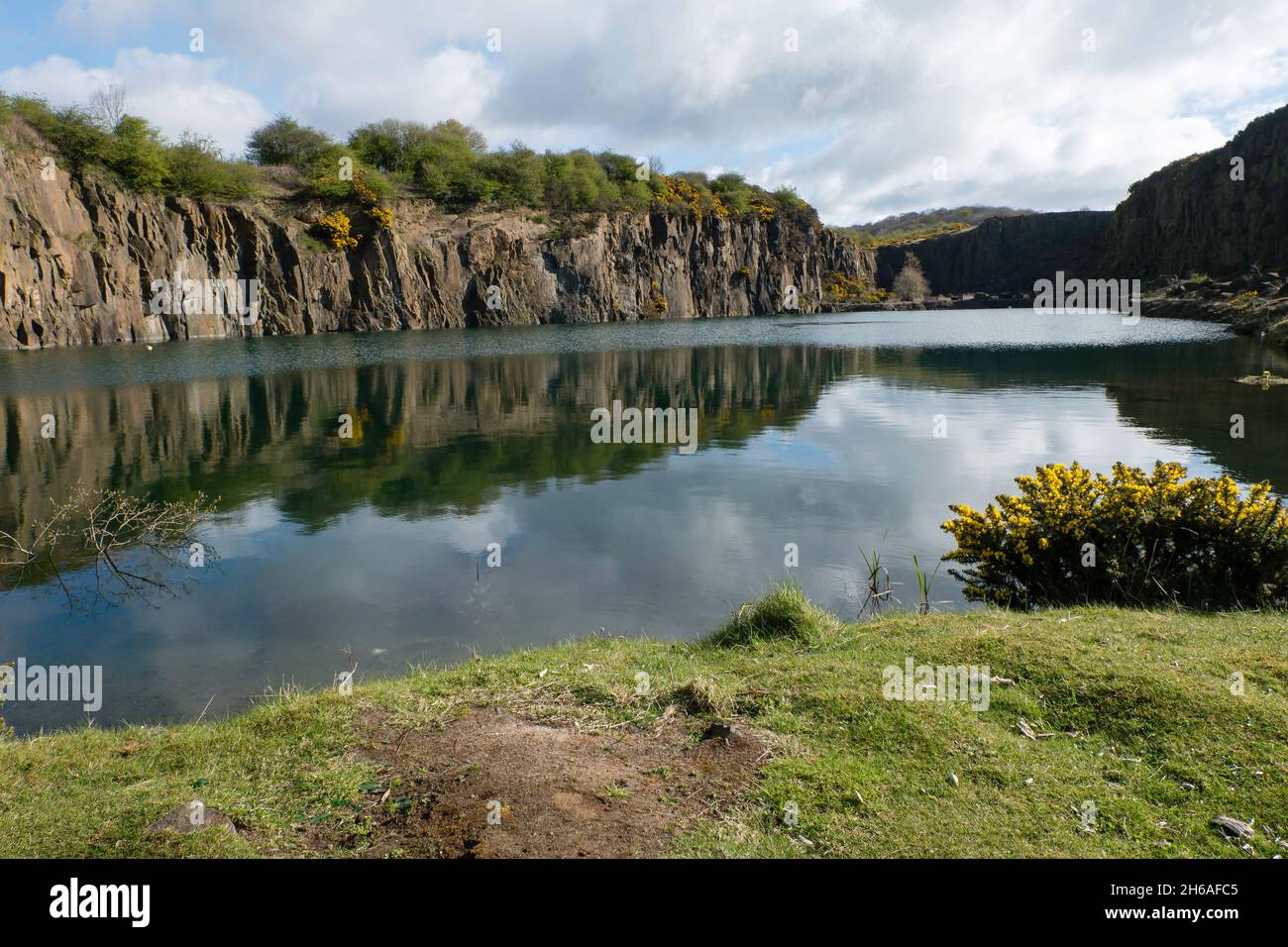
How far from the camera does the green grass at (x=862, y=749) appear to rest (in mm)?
4848

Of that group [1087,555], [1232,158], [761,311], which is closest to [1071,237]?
[1232,158]

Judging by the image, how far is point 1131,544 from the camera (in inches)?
428

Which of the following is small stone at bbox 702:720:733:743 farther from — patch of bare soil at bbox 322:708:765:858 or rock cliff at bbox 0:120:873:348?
rock cliff at bbox 0:120:873:348

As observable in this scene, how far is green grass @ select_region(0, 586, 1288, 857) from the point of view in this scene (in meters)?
4.85

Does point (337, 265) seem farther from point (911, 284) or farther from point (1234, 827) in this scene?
point (911, 284)

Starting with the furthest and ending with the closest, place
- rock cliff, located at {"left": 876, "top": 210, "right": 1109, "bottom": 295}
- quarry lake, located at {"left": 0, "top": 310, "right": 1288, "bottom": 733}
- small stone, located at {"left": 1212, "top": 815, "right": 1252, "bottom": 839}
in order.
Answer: rock cliff, located at {"left": 876, "top": 210, "right": 1109, "bottom": 295}, quarry lake, located at {"left": 0, "top": 310, "right": 1288, "bottom": 733}, small stone, located at {"left": 1212, "top": 815, "right": 1252, "bottom": 839}

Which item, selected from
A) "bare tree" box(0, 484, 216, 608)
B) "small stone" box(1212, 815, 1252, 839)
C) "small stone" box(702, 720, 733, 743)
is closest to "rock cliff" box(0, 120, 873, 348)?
"bare tree" box(0, 484, 216, 608)

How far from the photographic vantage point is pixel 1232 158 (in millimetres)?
120000

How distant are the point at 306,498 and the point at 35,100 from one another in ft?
222

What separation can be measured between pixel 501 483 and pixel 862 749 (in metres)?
14.0

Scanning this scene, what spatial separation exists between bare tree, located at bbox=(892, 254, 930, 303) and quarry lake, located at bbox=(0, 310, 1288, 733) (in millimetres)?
141967

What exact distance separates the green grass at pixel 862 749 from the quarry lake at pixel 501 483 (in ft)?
8.08

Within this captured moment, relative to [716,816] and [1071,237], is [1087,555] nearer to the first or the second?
[716,816]

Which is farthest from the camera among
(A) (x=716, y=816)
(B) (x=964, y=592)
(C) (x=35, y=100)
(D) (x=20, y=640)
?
(C) (x=35, y=100)
